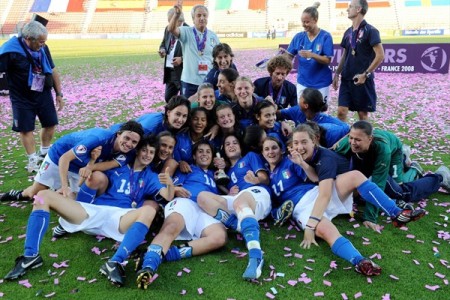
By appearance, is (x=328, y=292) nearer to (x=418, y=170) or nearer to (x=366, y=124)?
(x=366, y=124)

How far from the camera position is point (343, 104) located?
600cm

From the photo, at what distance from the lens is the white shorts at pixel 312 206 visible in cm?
387

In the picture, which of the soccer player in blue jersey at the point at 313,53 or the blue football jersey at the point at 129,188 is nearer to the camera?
the blue football jersey at the point at 129,188

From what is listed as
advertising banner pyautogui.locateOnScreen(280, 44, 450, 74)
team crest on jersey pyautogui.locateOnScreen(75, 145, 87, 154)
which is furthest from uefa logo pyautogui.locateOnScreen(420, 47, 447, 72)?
team crest on jersey pyautogui.locateOnScreen(75, 145, 87, 154)

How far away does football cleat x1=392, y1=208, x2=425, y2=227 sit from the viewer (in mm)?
3532

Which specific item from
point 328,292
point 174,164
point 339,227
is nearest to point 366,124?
point 339,227

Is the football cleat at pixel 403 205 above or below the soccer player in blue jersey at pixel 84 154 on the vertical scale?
below

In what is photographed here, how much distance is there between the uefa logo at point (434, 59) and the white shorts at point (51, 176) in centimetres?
1440

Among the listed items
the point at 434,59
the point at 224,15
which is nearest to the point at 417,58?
the point at 434,59

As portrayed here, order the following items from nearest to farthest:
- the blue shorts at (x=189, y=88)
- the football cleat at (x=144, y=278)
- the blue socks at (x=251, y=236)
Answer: the football cleat at (x=144, y=278) → the blue socks at (x=251, y=236) → the blue shorts at (x=189, y=88)

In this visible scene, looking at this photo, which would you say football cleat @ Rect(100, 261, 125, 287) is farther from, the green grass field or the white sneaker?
the white sneaker

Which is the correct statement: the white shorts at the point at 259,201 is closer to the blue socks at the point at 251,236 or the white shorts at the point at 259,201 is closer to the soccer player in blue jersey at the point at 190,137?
the blue socks at the point at 251,236

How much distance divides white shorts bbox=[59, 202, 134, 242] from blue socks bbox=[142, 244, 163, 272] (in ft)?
1.72

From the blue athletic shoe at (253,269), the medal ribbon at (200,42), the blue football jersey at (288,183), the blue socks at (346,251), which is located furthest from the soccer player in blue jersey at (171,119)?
the blue socks at (346,251)
